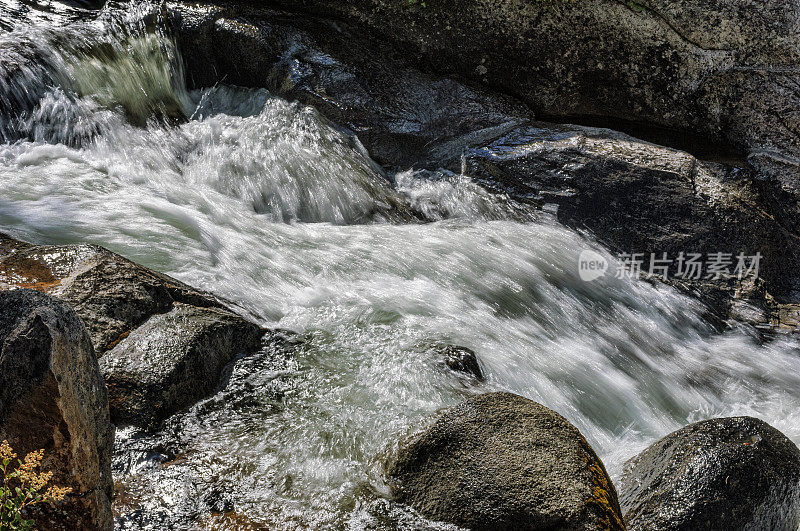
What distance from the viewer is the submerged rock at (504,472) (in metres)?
2.50

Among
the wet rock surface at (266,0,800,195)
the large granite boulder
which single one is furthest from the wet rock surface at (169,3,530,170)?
the large granite boulder

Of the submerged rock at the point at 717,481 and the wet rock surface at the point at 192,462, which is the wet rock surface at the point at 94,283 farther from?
the submerged rock at the point at 717,481

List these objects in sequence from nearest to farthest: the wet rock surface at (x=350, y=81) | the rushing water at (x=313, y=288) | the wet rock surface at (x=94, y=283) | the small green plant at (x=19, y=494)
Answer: the small green plant at (x=19, y=494), the rushing water at (x=313, y=288), the wet rock surface at (x=94, y=283), the wet rock surface at (x=350, y=81)

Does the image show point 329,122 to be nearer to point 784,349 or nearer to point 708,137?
point 708,137

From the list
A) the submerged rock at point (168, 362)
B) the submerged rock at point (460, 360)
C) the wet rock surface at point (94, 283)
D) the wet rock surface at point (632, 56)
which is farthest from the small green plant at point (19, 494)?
the wet rock surface at point (632, 56)

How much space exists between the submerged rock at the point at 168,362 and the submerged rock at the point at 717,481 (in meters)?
2.18

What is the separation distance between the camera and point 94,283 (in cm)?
319

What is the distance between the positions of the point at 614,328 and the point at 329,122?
11.7 ft

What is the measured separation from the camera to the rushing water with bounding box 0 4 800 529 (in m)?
2.84

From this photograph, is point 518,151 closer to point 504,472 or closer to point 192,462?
point 504,472

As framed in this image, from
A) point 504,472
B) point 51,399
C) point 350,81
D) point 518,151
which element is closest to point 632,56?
point 518,151

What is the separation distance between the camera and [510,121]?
6746 millimetres

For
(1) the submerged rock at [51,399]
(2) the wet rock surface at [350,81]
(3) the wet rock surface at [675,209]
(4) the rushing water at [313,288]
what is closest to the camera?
(1) the submerged rock at [51,399]

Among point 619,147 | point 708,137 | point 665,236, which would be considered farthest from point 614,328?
point 708,137
